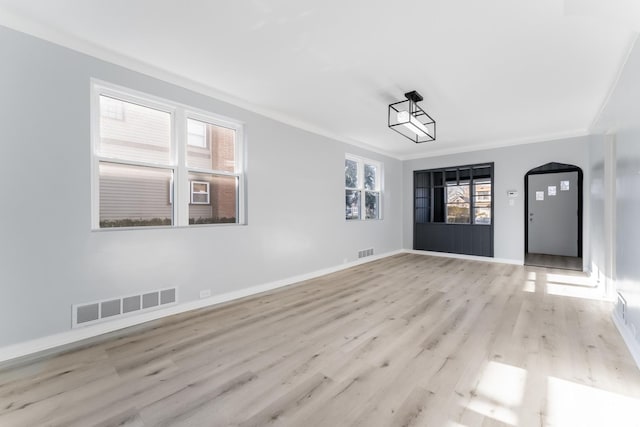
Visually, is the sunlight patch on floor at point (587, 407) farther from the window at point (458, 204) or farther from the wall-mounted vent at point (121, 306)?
the window at point (458, 204)

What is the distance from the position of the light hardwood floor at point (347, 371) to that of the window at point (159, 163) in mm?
1239

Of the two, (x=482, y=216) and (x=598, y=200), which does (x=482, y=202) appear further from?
(x=598, y=200)

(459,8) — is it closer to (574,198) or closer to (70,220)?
(70,220)

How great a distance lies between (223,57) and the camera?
2.90 meters

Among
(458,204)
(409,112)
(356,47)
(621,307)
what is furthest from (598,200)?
(356,47)

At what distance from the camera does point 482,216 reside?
6.73m

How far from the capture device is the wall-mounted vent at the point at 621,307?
2682 millimetres

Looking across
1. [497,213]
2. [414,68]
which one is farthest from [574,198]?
[414,68]

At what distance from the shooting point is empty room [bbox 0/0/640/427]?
6.26 feet

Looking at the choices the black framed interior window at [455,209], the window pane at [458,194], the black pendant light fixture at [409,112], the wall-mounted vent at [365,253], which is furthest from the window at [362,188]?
the window pane at [458,194]

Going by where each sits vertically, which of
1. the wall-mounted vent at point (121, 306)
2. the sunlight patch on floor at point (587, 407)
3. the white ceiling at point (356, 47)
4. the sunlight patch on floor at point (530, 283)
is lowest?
Answer: the sunlight patch on floor at point (587, 407)

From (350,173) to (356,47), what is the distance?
3.67 meters

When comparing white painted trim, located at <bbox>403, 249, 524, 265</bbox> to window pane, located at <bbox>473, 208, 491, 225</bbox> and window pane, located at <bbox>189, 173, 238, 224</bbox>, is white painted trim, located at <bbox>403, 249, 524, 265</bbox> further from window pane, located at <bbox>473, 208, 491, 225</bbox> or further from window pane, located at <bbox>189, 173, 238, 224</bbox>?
window pane, located at <bbox>189, 173, 238, 224</bbox>

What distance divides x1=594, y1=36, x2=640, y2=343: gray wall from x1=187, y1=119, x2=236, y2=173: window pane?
4.28 m
